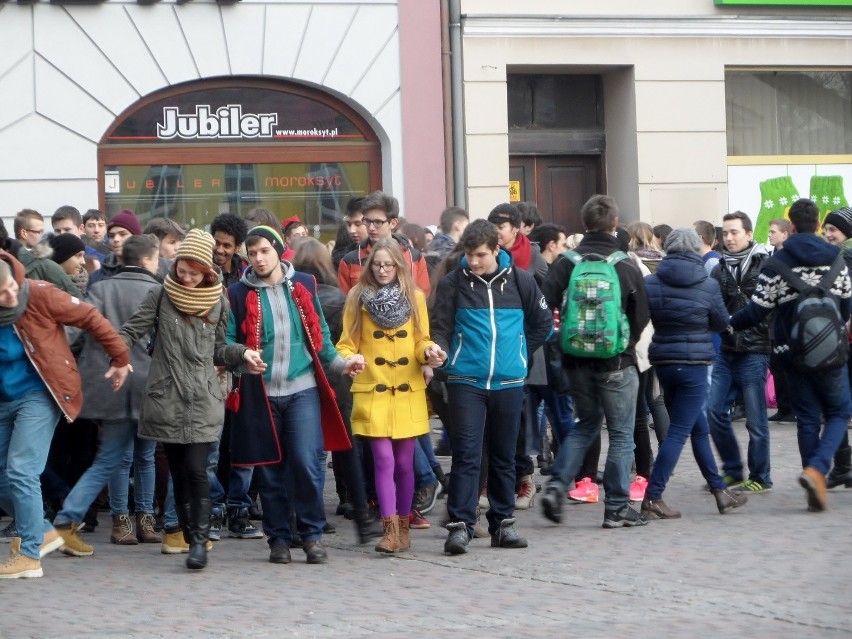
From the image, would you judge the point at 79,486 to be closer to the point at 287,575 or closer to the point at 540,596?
the point at 287,575

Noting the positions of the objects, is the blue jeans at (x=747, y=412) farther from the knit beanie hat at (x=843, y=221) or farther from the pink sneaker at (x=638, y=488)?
the knit beanie hat at (x=843, y=221)

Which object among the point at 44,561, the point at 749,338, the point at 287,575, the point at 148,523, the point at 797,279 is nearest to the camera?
the point at 287,575

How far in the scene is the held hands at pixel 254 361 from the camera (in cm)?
788

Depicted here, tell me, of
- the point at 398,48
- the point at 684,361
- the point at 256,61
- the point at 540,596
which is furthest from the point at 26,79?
the point at 540,596

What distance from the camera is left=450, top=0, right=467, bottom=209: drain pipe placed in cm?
1695

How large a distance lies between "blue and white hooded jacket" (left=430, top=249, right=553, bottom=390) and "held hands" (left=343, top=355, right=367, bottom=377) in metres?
0.51

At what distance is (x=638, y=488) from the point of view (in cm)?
1020

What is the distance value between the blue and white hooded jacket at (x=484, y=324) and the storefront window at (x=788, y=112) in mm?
10450

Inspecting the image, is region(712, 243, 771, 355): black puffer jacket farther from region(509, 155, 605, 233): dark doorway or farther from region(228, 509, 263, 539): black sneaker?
region(509, 155, 605, 233): dark doorway

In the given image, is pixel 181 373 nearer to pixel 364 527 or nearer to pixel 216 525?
pixel 216 525

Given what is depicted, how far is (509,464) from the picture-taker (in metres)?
8.51

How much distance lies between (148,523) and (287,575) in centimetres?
148

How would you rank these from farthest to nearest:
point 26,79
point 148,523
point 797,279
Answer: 1. point 26,79
2. point 797,279
3. point 148,523

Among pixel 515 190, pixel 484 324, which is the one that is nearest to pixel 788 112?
pixel 515 190
